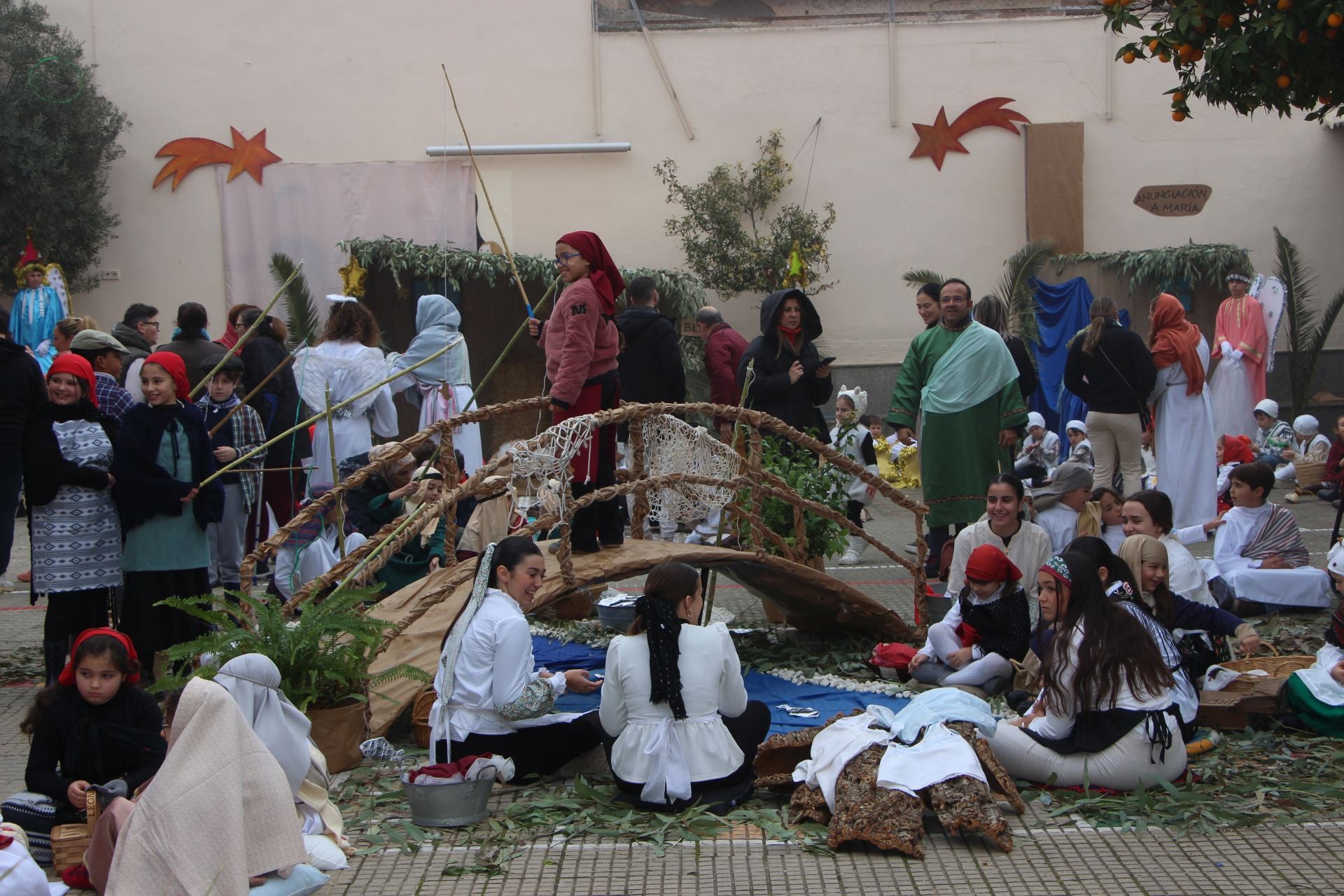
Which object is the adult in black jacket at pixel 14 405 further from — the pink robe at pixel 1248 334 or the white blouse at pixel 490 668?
the pink robe at pixel 1248 334

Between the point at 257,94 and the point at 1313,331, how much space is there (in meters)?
13.2

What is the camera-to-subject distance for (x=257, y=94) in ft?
53.2

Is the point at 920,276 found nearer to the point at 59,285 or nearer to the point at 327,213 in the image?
the point at 327,213

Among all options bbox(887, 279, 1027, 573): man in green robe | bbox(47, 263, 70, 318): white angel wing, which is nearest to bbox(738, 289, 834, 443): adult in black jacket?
bbox(887, 279, 1027, 573): man in green robe

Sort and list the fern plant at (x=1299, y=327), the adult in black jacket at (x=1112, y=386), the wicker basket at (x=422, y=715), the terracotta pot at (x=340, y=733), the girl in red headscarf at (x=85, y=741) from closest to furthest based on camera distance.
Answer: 1. the girl in red headscarf at (x=85, y=741)
2. the terracotta pot at (x=340, y=733)
3. the wicker basket at (x=422, y=715)
4. the adult in black jacket at (x=1112, y=386)
5. the fern plant at (x=1299, y=327)

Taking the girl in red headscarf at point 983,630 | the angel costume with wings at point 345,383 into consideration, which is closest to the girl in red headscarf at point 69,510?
the angel costume with wings at point 345,383

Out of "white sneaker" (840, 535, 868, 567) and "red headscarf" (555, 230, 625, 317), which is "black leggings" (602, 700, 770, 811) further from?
"white sneaker" (840, 535, 868, 567)

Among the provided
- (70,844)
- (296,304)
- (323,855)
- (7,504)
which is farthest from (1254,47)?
(296,304)

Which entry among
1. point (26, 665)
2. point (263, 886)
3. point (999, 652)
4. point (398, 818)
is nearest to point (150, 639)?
point (26, 665)

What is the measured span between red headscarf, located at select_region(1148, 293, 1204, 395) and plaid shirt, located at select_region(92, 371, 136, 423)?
21.3 feet

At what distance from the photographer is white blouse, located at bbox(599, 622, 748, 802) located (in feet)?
14.5

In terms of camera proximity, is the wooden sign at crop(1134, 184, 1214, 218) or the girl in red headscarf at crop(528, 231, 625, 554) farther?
the wooden sign at crop(1134, 184, 1214, 218)

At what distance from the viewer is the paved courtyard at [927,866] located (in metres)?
3.80

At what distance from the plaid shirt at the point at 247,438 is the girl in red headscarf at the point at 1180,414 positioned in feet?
19.3
